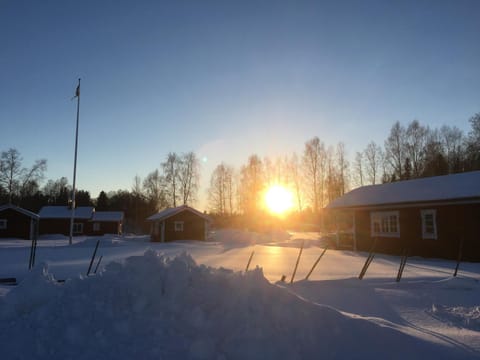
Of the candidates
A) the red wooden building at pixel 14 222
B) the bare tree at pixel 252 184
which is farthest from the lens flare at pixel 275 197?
the red wooden building at pixel 14 222

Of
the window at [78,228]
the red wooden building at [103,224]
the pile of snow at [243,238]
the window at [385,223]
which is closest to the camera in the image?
the window at [385,223]

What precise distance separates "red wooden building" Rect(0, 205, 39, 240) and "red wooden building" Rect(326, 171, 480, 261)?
3223 centimetres

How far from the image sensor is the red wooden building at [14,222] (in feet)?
108

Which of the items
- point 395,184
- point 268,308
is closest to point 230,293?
point 268,308

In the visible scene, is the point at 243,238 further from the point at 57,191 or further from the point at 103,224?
the point at 57,191

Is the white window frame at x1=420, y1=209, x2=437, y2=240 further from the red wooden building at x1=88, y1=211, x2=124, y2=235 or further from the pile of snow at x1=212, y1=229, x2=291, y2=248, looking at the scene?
the red wooden building at x1=88, y1=211, x2=124, y2=235

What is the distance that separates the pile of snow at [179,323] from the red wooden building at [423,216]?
527 inches

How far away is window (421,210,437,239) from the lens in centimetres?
1681

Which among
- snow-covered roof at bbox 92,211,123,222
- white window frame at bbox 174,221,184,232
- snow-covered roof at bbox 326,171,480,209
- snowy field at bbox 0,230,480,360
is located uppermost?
snow-covered roof at bbox 326,171,480,209

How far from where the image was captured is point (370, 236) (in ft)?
67.9

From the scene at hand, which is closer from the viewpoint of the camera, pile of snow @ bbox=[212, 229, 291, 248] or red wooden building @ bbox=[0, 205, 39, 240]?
pile of snow @ bbox=[212, 229, 291, 248]

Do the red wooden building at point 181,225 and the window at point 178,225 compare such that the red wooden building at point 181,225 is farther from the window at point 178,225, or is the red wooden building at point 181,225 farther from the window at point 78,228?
the window at point 78,228

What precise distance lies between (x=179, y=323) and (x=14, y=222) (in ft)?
123

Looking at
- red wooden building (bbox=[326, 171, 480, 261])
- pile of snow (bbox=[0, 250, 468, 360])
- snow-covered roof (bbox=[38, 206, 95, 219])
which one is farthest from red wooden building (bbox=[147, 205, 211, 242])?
pile of snow (bbox=[0, 250, 468, 360])
